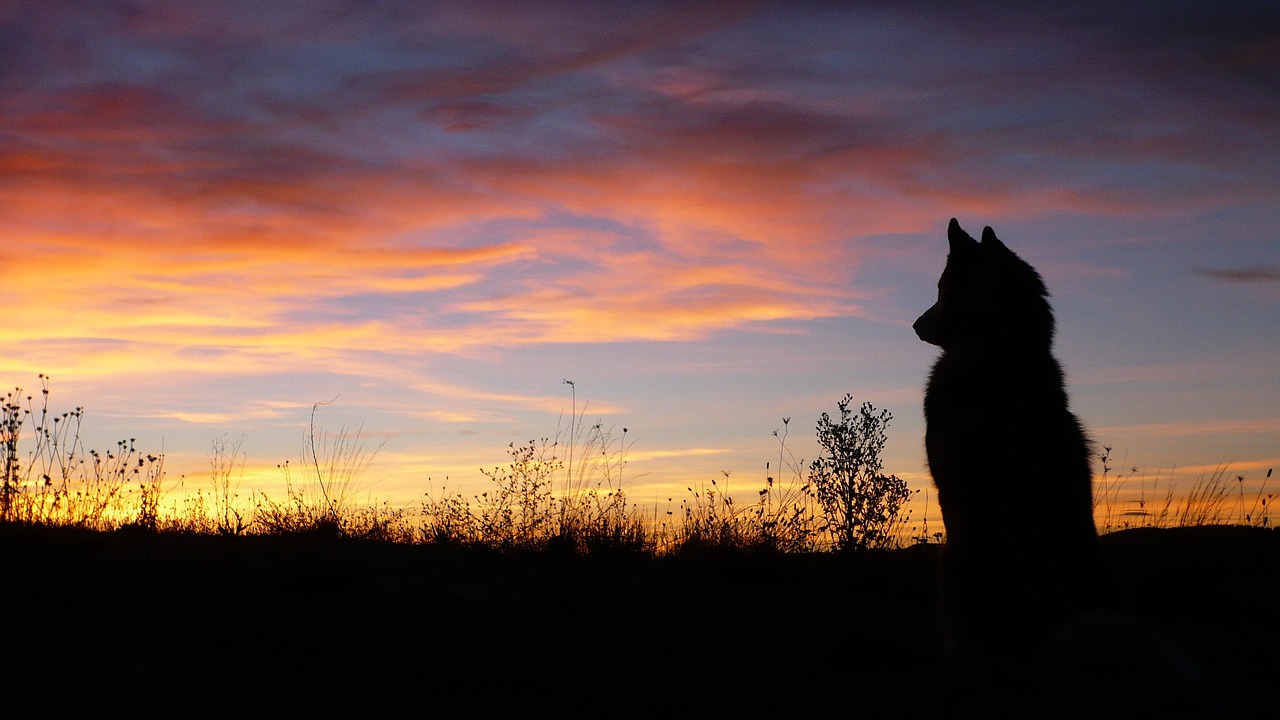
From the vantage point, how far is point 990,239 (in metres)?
5.50

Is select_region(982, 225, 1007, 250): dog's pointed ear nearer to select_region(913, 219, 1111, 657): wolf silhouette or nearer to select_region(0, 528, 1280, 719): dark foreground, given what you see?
select_region(913, 219, 1111, 657): wolf silhouette

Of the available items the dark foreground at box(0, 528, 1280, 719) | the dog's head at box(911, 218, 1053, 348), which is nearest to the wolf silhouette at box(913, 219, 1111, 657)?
the dog's head at box(911, 218, 1053, 348)

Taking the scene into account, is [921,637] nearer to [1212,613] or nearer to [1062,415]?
[1062,415]

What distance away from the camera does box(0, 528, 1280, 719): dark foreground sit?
4078 mm

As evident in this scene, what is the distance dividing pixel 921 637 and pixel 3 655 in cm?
496

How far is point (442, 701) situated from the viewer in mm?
4645

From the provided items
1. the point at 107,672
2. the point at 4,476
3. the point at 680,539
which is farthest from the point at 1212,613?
the point at 4,476

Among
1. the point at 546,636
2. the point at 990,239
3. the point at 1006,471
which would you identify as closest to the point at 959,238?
the point at 990,239

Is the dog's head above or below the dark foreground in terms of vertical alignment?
above

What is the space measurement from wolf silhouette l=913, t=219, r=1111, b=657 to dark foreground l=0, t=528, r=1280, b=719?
1.45 ft

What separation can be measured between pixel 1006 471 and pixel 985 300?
1052 mm

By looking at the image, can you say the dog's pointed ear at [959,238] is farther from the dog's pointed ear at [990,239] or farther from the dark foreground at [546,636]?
the dark foreground at [546,636]

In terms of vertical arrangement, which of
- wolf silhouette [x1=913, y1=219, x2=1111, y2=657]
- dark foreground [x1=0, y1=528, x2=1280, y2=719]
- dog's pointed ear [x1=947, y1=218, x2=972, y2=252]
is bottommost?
dark foreground [x1=0, y1=528, x2=1280, y2=719]

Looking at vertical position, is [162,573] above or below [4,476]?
below
